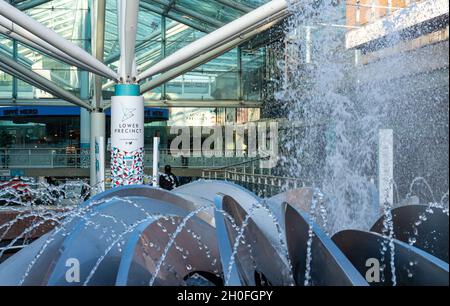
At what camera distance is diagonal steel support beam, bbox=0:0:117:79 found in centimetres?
1055

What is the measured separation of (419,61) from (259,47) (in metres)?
15.0

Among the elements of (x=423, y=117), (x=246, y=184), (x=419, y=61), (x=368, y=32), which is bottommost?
(x=246, y=184)

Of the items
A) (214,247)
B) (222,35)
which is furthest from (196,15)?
(214,247)

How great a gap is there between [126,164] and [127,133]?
484mm

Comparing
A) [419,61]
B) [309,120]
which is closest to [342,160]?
[419,61]

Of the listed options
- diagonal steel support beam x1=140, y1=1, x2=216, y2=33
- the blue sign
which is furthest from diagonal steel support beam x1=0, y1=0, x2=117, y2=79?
diagonal steel support beam x1=140, y1=1, x2=216, y2=33

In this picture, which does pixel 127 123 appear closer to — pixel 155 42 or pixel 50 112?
pixel 50 112

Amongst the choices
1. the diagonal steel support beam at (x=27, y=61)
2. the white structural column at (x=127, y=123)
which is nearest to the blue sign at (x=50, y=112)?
Answer: the diagonal steel support beam at (x=27, y=61)

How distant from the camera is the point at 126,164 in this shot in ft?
35.6

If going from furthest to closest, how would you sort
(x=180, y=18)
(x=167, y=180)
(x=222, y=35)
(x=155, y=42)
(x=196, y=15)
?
(x=155, y=42), (x=180, y=18), (x=196, y=15), (x=167, y=180), (x=222, y=35)

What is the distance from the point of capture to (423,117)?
13.1 metres

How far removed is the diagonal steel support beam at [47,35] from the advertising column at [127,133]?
88cm
